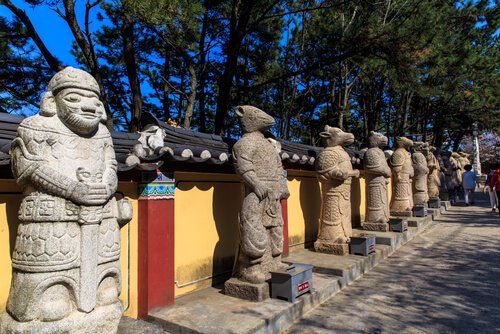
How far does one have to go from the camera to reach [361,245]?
267 inches

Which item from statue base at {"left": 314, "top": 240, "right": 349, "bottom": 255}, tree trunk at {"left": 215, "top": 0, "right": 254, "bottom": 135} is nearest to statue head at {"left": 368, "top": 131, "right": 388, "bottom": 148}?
statue base at {"left": 314, "top": 240, "right": 349, "bottom": 255}

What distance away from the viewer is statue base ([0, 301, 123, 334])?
2737 mm

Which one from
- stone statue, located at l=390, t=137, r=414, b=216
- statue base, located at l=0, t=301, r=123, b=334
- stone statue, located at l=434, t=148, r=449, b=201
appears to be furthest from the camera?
stone statue, located at l=434, t=148, r=449, b=201

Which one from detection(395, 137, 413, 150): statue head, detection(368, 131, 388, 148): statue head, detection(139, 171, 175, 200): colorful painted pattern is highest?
detection(395, 137, 413, 150): statue head

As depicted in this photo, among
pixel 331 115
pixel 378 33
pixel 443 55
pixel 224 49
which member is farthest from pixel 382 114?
pixel 378 33

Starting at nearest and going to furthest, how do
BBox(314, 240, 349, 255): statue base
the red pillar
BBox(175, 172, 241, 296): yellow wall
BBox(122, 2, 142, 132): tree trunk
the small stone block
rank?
the red pillar < BBox(175, 172, 241, 296): yellow wall < BBox(314, 240, 349, 255): statue base < BBox(122, 2, 142, 132): tree trunk < the small stone block

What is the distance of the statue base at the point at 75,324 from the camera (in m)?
2.74

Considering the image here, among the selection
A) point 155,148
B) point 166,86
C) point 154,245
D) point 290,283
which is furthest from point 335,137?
point 166,86

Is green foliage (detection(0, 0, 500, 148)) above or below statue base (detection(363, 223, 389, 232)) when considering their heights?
above

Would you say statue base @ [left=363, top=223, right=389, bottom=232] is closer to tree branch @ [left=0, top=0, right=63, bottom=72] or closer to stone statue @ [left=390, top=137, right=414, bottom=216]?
stone statue @ [left=390, top=137, right=414, bottom=216]

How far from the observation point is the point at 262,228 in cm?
475

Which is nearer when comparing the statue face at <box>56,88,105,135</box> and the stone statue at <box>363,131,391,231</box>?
the statue face at <box>56,88,105,135</box>

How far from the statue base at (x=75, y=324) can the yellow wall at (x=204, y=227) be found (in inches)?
69.3

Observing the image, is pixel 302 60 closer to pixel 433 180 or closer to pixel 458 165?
pixel 433 180
